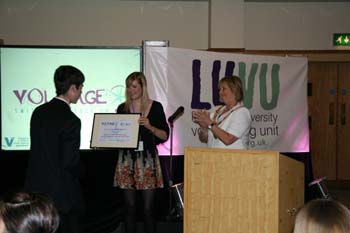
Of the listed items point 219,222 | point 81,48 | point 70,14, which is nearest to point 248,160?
point 219,222

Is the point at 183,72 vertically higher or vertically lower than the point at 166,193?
higher

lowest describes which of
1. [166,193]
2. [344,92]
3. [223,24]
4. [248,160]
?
[166,193]

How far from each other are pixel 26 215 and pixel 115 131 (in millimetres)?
2407

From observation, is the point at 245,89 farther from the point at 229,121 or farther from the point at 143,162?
the point at 229,121

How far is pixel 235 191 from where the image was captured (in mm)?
2373

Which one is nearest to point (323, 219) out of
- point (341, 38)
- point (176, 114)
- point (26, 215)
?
point (26, 215)

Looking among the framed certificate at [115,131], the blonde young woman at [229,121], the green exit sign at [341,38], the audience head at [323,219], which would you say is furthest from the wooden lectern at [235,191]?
the green exit sign at [341,38]

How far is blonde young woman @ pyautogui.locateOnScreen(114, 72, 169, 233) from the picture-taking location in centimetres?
349

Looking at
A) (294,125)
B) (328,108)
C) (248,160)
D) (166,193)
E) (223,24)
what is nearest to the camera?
(248,160)

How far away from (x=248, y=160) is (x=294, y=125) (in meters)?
3.02

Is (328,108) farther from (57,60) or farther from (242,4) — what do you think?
(57,60)

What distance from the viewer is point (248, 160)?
2.35 meters

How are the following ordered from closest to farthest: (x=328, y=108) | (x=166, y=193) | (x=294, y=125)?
1. (x=166, y=193)
2. (x=294, y=125)
3. (x=328, y=108)

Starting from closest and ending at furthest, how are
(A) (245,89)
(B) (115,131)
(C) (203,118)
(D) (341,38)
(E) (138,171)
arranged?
(C) (203,118) < (E) (138,171) < (B) (115,131) < (A) (245,89) < (D) (341,38)
